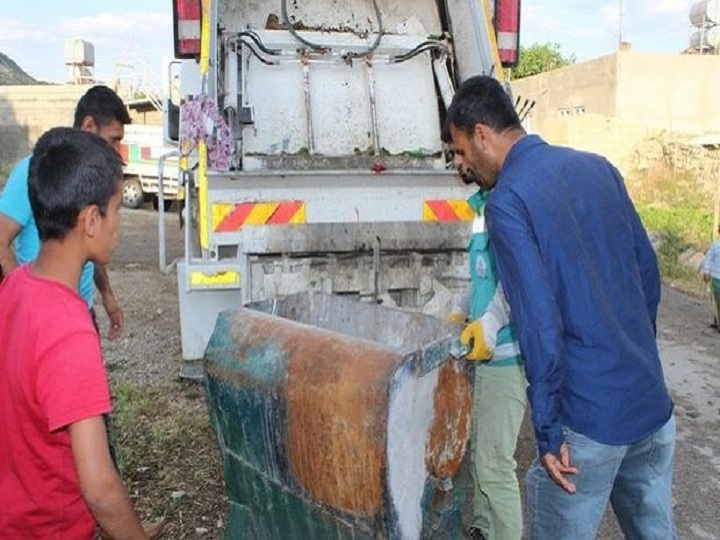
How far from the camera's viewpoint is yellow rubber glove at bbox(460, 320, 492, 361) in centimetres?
221

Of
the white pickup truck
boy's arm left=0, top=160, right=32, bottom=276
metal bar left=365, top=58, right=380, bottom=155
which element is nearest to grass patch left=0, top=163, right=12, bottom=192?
the white pickup truck

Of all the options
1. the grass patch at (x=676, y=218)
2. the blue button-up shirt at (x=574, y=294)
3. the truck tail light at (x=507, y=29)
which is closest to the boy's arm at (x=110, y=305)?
the blue button-up shirt at (x=574, y=294)

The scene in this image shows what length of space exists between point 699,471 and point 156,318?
169 inches

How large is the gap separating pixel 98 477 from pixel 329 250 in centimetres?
223

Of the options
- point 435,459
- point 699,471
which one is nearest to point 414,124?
point 699,471

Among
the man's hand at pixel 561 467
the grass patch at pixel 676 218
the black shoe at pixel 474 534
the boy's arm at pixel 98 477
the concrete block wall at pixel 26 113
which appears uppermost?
the concrete block wall at pixel 26 113

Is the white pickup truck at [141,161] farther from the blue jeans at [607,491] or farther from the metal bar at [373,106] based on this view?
the blue jeans at [607,491]

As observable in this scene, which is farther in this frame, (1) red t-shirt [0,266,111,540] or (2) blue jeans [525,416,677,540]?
(2) blue jeans [525,416,677,540]

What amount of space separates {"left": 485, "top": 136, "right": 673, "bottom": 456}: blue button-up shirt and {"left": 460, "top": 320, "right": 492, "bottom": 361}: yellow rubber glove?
1.14 ft

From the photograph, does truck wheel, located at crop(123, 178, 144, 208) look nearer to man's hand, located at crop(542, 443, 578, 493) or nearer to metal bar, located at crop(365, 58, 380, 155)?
metal bar, located at crop(365, 58, 380, 155)

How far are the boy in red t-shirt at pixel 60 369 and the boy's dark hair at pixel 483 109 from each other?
35.8 inches

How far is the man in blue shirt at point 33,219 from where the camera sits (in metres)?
2.67

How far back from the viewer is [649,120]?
16297 millimetres

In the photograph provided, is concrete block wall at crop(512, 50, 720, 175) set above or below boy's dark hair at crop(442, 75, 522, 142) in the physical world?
above
